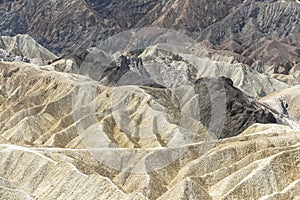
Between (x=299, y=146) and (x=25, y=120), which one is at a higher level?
(x=299, y=146)

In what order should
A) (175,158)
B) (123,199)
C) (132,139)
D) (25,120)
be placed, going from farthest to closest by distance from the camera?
(25,120) → (132,139) → (175,158) → (123,199)

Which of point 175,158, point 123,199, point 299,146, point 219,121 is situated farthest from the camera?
point 219,121

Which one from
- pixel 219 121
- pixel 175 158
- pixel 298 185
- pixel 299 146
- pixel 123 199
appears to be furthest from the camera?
pixel 219 121

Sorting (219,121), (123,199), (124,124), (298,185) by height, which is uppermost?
(298,185)

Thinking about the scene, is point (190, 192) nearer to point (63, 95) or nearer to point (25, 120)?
point (25, 120)

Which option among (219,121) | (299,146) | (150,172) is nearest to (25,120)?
(219,121)

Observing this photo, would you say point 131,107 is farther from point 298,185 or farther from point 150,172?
point 298,185

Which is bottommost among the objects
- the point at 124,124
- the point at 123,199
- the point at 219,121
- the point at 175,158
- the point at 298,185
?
the point at 219,121

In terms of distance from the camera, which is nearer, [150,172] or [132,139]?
[150,172]

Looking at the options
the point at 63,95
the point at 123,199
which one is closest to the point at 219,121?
the point at 63,95
